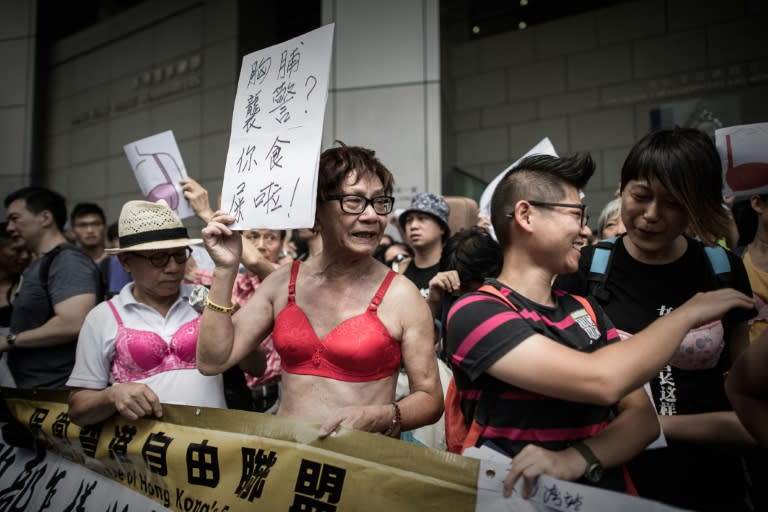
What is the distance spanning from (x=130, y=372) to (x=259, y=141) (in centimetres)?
123

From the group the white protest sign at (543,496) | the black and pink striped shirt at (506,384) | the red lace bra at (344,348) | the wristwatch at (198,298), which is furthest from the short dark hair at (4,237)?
the white protest sign at (543,496)

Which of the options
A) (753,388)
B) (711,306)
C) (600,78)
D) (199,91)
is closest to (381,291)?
(711,306)

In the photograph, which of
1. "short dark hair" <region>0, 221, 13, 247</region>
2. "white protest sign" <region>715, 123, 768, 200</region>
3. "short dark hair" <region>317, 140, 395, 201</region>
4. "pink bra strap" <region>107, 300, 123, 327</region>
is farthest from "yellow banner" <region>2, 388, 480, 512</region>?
"short dark hair" <region>0, 221, 13, 247</region>

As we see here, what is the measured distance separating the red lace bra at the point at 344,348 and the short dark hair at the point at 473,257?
1.07m

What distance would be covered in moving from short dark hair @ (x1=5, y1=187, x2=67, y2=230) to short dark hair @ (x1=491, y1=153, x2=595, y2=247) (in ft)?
10.8

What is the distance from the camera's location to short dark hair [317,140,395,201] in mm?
2016

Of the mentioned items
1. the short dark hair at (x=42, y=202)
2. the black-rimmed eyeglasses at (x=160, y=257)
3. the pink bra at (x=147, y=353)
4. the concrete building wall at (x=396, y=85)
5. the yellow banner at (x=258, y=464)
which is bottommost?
the yellow banner at (x=258, y=464)

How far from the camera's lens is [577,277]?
212 cm

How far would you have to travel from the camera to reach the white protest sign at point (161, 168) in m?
2.90

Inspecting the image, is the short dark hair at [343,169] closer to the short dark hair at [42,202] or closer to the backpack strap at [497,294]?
the backpack strap at [497,294]

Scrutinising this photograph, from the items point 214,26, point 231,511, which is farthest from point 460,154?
point 231,511

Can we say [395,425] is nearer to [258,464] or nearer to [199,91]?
[258,464]

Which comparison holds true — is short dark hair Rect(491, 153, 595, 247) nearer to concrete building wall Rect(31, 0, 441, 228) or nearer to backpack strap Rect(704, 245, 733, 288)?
backpack strap Rect(704, 245, 733, 288)

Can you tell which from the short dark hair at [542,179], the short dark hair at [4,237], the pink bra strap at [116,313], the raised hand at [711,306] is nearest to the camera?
the raised hand at [711,306]
